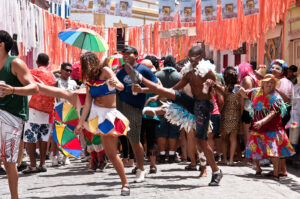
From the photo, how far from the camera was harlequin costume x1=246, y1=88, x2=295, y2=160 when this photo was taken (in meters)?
8.65

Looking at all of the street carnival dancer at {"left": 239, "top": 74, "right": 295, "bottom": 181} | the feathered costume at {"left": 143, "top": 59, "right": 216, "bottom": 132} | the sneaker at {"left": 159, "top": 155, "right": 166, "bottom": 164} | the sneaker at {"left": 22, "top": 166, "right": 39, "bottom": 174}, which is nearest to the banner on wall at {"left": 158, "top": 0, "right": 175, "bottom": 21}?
the sneaker at {"left": 159, "top": 155, "right": 166, "bottom": 164}

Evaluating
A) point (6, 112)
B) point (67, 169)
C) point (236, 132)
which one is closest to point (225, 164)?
point (236, 132)

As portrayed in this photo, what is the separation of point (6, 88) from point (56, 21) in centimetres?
1222

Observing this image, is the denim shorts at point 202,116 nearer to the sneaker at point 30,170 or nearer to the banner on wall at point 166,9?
the sneaker at point 30,170

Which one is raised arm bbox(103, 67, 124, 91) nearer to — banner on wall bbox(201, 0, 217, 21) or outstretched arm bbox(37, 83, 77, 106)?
outstretched arm bbox(37, 83, 77, 106)

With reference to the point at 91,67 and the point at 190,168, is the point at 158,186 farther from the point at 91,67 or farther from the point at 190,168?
the point at 190,168

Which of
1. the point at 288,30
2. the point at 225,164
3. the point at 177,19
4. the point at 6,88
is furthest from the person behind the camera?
the point at 177,19

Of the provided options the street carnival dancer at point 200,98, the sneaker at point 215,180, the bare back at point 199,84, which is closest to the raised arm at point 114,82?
the street carnival dancer at point 200,98

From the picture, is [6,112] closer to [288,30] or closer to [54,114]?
[54,114]

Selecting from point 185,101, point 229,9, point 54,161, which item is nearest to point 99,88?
point 185,101

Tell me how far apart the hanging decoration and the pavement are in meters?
6.27

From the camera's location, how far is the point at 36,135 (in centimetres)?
938

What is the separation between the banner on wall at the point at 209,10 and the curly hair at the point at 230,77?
5464mm

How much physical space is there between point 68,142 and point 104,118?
2.53m
